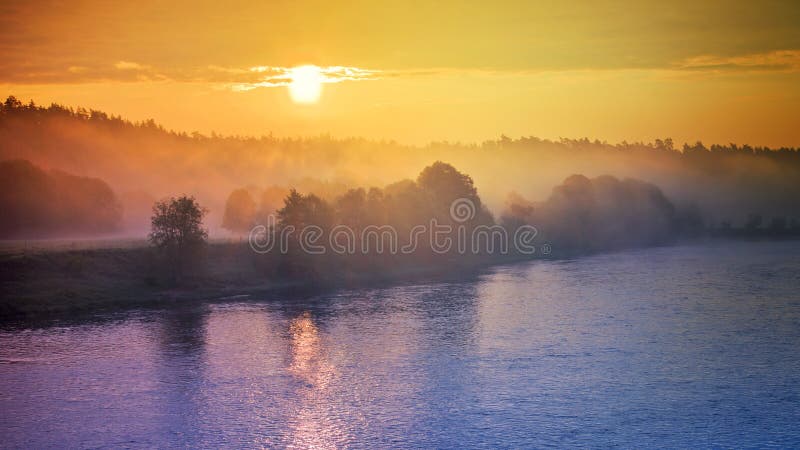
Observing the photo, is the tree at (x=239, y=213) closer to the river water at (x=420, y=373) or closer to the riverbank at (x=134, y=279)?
the riverbank at (x=134, y=279)

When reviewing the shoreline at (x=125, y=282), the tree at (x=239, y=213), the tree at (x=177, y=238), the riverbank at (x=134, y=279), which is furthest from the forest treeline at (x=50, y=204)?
the tree at (x=177, y=238)

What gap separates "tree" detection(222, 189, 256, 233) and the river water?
162ft

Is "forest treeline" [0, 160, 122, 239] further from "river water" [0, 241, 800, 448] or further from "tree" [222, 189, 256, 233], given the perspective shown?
"river water" [0, 241, 800, 448]

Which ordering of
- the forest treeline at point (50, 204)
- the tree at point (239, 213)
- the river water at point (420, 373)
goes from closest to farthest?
1. the river water at point (420, 373)
2. the forest treeline at point (50, 204)
3. the tree at point (239, 213)

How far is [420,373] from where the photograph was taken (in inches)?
1873

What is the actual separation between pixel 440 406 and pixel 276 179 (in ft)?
504

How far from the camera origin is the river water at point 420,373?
36219 mm

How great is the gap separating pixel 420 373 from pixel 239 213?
90.5 meters

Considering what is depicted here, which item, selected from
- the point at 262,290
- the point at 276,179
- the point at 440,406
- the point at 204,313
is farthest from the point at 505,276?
the point at 276,179

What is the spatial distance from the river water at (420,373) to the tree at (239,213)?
49475mm

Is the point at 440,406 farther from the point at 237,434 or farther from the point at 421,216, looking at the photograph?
the point at 421,216

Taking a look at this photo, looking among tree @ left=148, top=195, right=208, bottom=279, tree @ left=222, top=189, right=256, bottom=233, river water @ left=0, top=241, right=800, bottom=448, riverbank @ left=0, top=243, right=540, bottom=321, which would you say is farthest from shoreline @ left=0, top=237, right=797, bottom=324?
tree @ left=222, top=189, right=256, bottom=233

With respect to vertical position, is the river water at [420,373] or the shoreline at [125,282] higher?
the shoreline at [125,282]

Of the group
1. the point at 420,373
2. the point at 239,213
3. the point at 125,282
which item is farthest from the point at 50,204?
the point at 420,373
